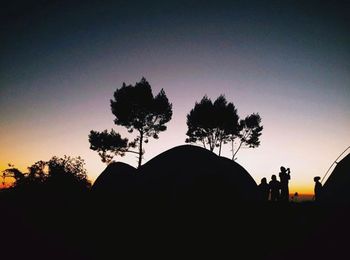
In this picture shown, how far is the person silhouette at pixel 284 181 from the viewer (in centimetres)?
1260

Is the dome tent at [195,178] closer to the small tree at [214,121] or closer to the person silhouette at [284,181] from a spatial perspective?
the person silhouette at [284,181]

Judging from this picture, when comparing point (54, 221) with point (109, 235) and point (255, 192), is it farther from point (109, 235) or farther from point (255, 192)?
point (255, 192)

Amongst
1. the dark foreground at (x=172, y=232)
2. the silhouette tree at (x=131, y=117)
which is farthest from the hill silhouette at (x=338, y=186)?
the silhouette tree at (x=131, y=117)

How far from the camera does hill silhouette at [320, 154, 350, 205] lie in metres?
7.05

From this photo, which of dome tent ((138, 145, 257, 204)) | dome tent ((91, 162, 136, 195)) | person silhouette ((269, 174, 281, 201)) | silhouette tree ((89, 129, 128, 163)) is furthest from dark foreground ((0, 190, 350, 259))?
silhouette tree ((89, 129, 128, 163))

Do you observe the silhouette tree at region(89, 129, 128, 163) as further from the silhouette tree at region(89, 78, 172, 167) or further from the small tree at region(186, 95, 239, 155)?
the small tree at region(186, 95, 239, 155)

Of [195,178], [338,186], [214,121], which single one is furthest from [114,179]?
Answer: [214,121]

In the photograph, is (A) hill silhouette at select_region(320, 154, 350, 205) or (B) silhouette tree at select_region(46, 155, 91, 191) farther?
(B) silhouette tree at select_region(46, 155, 91, 191)

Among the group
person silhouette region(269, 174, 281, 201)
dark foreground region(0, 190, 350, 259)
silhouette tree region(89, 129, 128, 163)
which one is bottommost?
dark foreground region(0, 190, 350, 259)

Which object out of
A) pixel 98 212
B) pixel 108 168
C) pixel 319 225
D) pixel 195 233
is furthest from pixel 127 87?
pixel 319 225

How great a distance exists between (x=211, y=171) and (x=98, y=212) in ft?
23.3

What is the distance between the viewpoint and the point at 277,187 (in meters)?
13.3

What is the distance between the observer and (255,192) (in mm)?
10031

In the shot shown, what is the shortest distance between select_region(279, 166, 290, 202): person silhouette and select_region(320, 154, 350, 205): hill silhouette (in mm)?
4448
